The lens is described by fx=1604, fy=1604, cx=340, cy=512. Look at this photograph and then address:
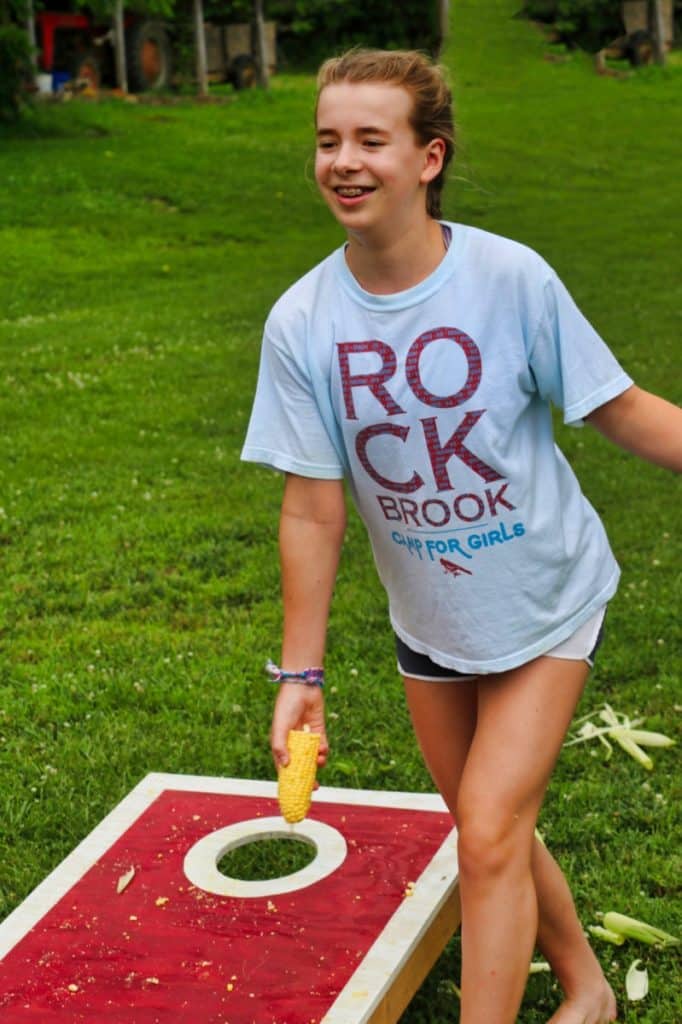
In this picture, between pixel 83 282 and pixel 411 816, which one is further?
pixel 83 282

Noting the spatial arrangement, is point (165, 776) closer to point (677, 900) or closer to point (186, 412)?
point (677, 900)

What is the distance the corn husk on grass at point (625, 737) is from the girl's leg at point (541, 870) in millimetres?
1438

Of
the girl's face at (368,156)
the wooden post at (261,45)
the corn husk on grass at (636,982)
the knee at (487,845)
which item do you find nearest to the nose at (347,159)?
the girl's face at (368,156)

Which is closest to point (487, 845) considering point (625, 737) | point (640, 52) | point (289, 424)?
point (289, 424)

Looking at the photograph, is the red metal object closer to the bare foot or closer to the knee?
the bare foot

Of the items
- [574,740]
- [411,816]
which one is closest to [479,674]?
[411,816]

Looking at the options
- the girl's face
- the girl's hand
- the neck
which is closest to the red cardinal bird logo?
the girl's hand

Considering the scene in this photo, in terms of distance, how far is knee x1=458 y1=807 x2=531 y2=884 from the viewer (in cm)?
286

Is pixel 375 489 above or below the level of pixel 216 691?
above

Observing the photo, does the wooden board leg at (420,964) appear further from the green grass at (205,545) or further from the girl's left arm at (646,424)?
the girl's left arm at (646,424)

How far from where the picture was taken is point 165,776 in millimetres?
4367

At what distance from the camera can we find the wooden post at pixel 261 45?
28.6 metres

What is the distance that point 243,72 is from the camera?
31188 millimetres

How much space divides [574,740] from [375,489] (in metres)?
2.27
